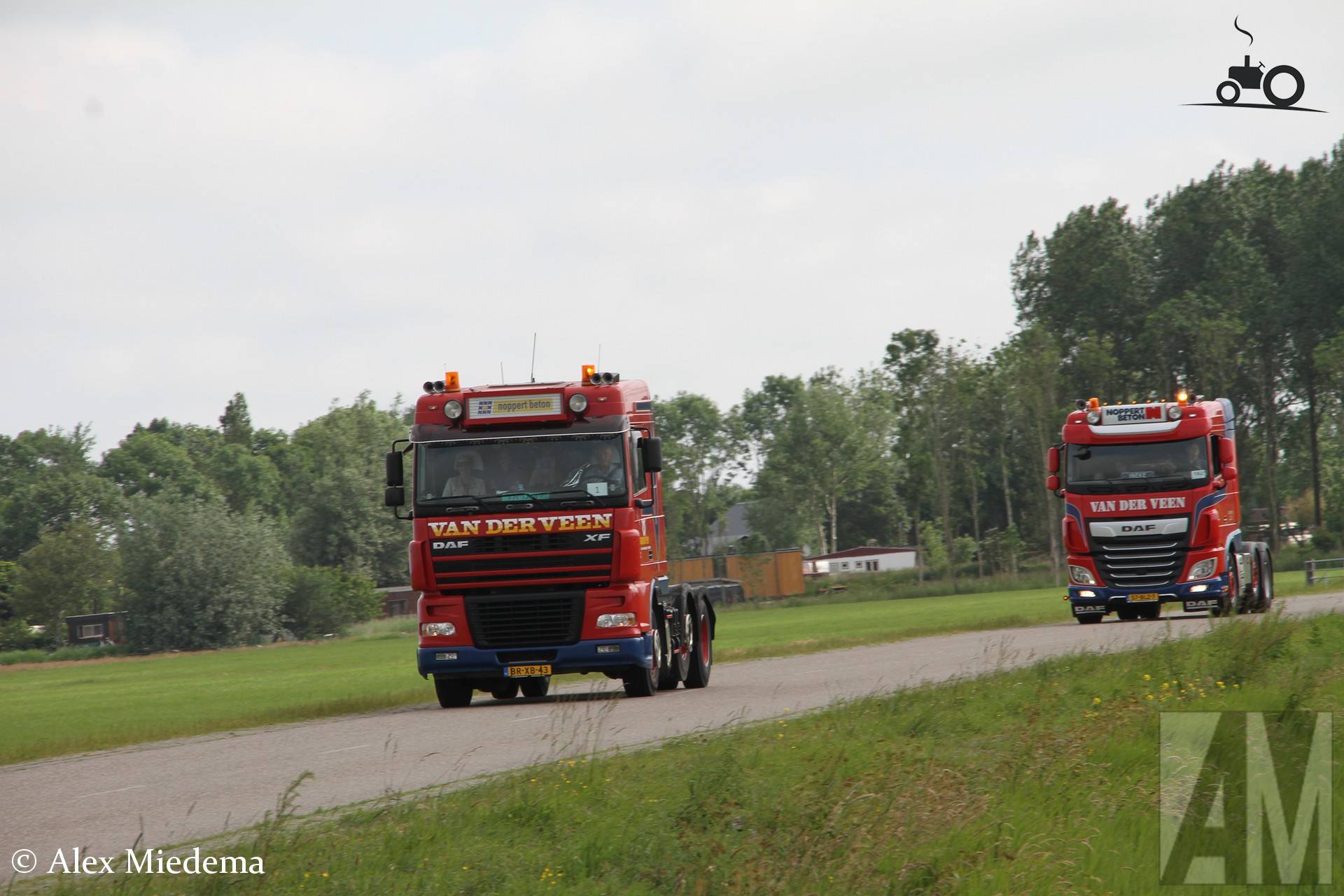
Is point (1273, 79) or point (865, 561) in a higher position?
point (1273, 79)

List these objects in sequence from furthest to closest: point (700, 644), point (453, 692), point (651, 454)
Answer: point (700, 644)
point (453, 692)
point (651, 454)

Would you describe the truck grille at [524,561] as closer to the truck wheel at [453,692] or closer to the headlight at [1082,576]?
the truck wheel at [453,692]

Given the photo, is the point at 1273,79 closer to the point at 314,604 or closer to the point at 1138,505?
the point at 1138,505

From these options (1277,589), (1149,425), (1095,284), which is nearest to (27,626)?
(1095,284)

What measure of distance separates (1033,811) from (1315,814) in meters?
2.13

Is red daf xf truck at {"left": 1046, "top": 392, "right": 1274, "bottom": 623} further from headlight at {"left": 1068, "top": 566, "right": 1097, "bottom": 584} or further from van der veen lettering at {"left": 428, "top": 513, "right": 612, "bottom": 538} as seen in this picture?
van der veen lettering at {"left": 428, "top": 513, "right": 612, "bottom": 538}

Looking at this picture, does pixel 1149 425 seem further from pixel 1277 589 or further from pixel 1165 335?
pixel 1165 335

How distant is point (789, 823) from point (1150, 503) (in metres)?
21.3

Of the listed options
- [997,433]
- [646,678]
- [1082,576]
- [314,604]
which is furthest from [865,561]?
[646,678]

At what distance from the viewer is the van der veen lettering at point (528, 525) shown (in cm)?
1822

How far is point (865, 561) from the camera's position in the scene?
11344 cm

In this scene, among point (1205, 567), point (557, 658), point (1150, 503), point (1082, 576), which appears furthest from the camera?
point (1082, 576)

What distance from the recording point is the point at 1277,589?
154 ft

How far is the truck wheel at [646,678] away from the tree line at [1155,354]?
63840mm
